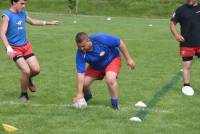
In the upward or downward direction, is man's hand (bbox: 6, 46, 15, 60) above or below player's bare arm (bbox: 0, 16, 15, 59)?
below

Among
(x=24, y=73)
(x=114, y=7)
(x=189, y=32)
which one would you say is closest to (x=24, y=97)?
(x=24, y=73)

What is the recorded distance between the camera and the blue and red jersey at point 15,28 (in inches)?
337

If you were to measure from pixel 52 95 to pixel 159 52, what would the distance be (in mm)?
8028

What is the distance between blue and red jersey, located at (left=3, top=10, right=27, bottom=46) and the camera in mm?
8570

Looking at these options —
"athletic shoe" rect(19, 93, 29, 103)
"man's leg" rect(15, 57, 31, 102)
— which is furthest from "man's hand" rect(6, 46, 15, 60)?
"athletic shoe" rect(19, 93, 29, 103)

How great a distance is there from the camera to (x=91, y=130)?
6672mm

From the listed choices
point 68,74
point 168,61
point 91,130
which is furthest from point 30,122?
point 168,61

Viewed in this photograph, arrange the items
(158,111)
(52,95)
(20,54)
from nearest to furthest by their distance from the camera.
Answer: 1. (158,111)
2. (20,54)
3. (52,95)

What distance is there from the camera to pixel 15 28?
863 centimetres

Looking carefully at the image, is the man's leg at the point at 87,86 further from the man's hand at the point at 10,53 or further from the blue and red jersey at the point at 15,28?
the blue and red jersey at the point at 15,28

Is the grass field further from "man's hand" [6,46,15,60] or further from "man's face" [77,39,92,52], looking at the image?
"man's face" [77,39,92,52]

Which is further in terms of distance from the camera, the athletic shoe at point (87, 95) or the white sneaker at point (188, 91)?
A: the white sneaker at point (188, 91)

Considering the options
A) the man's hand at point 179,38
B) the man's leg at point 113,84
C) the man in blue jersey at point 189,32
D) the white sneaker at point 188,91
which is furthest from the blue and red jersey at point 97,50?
the man in blue jersey at point 189,32

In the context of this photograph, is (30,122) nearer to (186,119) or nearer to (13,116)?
(13,116)
